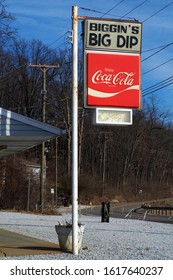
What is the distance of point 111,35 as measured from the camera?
11859 millimetres

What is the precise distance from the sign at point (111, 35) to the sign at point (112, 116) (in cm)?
145

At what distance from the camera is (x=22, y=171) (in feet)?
142

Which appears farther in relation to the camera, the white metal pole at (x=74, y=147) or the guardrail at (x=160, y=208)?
the guardrail at (x=160, y=208)

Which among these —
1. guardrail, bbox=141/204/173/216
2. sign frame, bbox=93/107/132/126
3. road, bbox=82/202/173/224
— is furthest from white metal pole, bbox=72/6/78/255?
guardrail, bbox=141/204/173/216

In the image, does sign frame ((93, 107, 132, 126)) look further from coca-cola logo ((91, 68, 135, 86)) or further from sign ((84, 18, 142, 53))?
sign ((84, 18, 142, 53))

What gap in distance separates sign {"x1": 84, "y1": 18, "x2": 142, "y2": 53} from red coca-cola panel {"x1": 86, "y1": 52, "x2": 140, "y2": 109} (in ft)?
0.61

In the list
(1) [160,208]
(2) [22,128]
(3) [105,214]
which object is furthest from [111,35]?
(1) [160,208]

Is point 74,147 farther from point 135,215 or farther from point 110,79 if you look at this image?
point 135,215

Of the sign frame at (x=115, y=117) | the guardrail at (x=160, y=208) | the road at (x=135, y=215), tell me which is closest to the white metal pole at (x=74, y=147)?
the sign frame at (x=115, y=117)

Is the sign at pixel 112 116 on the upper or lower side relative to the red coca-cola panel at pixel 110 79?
lower

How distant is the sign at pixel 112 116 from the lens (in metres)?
11.9

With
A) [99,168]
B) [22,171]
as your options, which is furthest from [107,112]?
[99,168]

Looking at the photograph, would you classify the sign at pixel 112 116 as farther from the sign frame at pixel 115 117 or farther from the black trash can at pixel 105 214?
the black trash can at pixel 105 214

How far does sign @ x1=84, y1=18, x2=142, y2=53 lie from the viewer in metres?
11.8
